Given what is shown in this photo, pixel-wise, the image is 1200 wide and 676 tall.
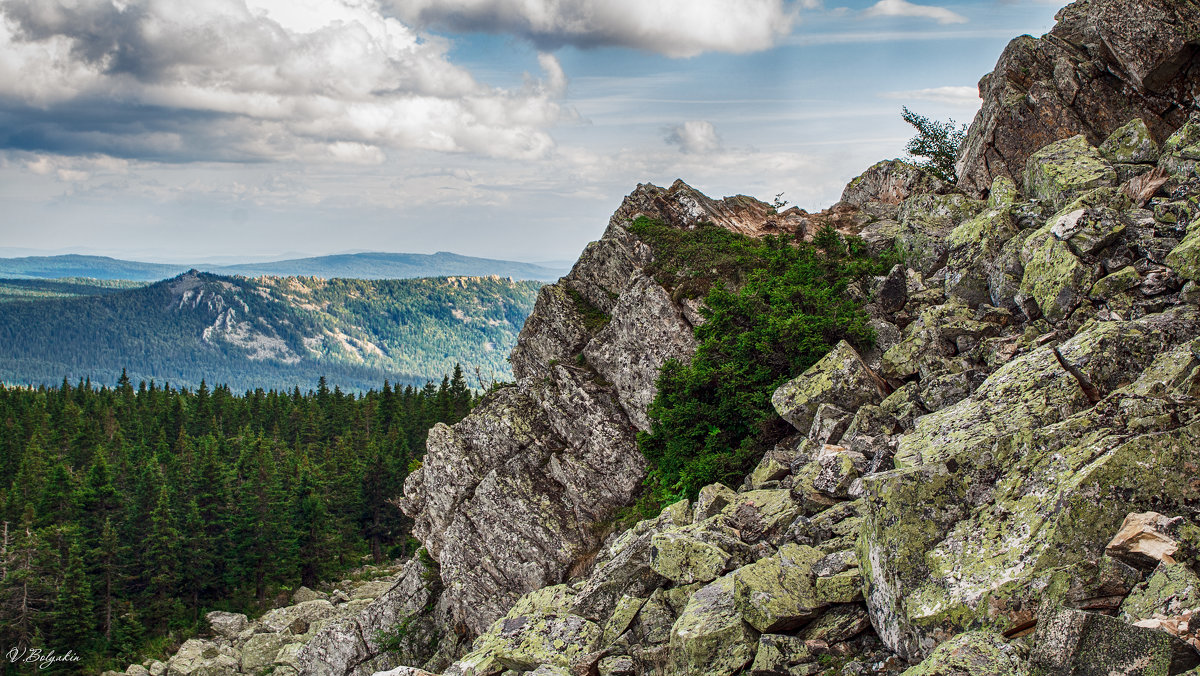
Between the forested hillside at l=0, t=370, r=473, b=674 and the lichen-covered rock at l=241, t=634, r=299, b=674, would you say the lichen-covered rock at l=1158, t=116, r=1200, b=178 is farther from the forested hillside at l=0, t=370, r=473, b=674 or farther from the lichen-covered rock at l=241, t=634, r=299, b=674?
the lichen-covered rock at l=241, t=634, r=299, b=674

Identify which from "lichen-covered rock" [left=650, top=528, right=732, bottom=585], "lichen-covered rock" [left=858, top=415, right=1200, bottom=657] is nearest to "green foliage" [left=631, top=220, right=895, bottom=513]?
"lichen-covered rock" [left=650, top=528, right=732, bottom=585]

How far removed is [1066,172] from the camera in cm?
2745

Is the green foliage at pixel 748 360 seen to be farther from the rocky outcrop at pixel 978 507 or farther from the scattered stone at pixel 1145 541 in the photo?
the scattered stone at pixel 1145 541

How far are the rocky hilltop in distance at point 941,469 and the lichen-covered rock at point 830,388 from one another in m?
0.11

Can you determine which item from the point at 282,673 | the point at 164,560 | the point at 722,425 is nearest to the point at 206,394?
the point at 164,560

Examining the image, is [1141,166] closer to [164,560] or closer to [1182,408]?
→ [1182,408]

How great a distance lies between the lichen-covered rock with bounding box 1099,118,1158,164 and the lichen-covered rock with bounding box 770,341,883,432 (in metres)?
12.2

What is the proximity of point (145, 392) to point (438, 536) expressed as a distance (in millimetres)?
135549

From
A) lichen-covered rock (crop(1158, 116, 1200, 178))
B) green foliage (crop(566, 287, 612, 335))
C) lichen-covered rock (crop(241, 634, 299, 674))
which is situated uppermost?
lichen-covered rock (crop(1158, 116, 1200, 178))

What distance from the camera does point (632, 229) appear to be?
47312 millimetres

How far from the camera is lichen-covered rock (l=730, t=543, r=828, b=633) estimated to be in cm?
1570

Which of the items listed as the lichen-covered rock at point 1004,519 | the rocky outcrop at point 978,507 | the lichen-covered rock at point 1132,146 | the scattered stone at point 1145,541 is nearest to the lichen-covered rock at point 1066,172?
the rocky outcrop at point 978,507

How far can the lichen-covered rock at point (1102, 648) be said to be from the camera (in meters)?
9.82

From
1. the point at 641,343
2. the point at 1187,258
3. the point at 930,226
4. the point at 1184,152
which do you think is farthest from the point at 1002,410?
the point at 641,343
